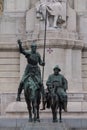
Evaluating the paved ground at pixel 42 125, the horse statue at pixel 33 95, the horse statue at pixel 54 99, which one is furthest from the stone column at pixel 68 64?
the horse statue at pixel 33 95

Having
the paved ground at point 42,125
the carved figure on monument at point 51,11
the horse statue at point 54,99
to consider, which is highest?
the carved figure on monument at point 51,11

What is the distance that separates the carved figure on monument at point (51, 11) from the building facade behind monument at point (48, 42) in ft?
0.27

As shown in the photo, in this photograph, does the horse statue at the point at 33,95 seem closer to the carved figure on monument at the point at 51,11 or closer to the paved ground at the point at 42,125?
the paved ground at the point at 42,125

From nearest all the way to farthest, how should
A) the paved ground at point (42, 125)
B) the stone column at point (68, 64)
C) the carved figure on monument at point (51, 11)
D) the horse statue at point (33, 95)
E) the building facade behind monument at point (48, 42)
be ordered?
the paved ground at point (42, 125) → the horse statue at point (33, 95) → the building facade behind monument at point (48, 42) → the stone column at point (68, 64) → the carved figure on monument at point (51, 11)

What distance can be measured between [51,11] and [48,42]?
1770 millimetres

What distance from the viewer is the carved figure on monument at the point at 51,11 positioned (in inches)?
1146

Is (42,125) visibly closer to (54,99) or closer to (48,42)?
(54,99)

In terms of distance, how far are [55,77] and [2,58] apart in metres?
7.93

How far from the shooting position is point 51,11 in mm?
29172

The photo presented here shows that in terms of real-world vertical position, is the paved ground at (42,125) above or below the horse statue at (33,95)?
below

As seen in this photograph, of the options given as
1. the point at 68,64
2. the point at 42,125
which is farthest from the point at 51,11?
the point at 42,125

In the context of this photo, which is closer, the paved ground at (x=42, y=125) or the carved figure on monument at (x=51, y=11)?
the paved ground at (x=42, y=125)

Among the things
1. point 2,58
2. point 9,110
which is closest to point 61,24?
point 2,58

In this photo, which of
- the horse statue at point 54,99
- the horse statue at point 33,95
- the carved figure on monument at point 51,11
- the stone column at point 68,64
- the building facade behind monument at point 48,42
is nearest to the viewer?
the horse statue at point 33,95
